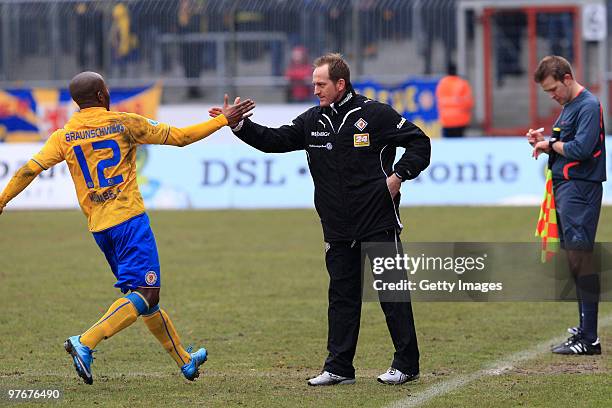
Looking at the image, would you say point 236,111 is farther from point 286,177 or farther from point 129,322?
point 286,177

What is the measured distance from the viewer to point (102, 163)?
7273 millimetres

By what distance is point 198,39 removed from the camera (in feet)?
81.9

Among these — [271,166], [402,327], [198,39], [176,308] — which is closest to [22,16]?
[198,39]

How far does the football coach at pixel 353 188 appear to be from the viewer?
7449mm

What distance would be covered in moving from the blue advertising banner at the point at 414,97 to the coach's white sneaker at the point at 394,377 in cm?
1675

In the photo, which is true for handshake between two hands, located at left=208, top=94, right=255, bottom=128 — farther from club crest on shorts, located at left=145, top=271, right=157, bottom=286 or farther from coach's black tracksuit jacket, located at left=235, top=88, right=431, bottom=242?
club crest on shorts, located at left=145, top=271, right=157, bottom=286

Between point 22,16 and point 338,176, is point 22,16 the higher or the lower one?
the higher one

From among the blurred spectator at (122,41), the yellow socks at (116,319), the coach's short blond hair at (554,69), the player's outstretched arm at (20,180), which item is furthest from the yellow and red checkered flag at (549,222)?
the blurred spectator at (122,41)

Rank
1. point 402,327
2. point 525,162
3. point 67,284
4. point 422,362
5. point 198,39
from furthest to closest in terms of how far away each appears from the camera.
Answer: point 198,39
point 525,162
point 67,284
point 422,362
point 402,327

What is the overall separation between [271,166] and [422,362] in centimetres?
1126

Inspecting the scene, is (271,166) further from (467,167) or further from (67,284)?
(67,284)

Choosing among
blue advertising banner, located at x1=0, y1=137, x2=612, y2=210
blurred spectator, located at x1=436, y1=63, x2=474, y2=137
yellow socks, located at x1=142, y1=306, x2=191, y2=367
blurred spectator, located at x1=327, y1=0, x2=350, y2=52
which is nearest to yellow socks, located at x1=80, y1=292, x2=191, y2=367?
yellow socks, located at x1=142, y1=306, x2=191, y2=367

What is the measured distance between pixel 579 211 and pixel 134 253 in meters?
3.15

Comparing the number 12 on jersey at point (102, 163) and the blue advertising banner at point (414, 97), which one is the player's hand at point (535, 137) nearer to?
the number 12 on jersey at point (102, 163)
